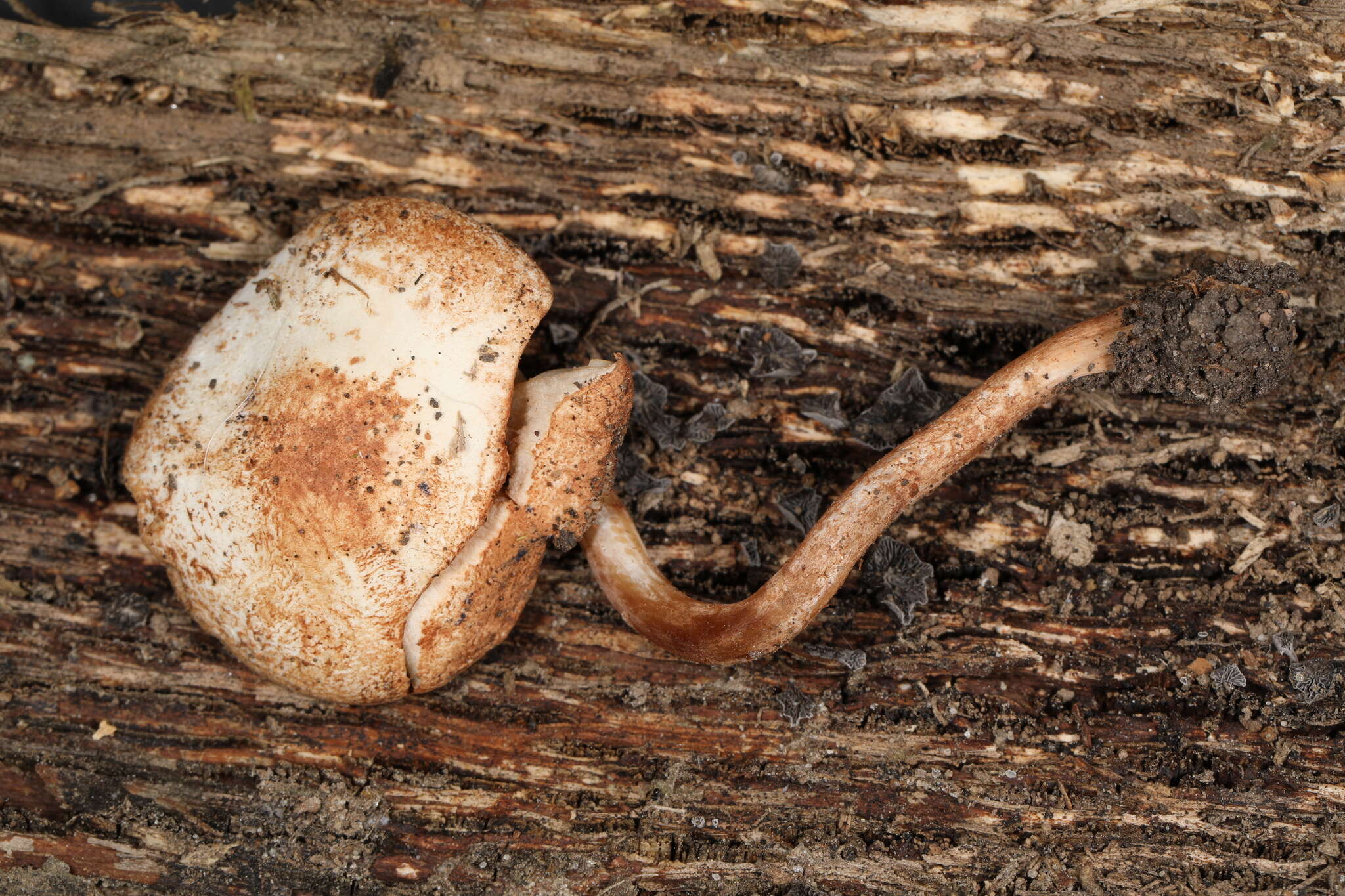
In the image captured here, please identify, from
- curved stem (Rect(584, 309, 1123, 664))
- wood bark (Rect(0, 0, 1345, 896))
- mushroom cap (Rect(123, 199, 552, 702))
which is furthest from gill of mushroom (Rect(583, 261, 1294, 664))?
mushroom cap (Rect(123, 199, 552, 702))

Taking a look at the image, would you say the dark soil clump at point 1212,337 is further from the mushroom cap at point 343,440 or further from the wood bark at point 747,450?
the mushroom cap at point 343,440

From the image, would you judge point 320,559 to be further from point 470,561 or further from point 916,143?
point 916,143

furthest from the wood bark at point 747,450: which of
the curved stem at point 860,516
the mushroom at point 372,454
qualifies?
the mushroom at point 372,454

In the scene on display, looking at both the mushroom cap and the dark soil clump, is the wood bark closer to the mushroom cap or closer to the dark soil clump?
the dark soil clump

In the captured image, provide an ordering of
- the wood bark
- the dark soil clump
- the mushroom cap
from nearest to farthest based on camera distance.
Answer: the mushroom cap, the dark soil clump, the wood bark

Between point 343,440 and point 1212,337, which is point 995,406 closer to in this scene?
point 1212,337

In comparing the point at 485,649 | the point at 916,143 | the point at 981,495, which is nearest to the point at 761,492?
the point at 981,495
